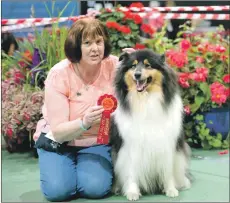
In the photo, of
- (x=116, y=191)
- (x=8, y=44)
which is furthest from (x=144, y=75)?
(x=8, y=44)

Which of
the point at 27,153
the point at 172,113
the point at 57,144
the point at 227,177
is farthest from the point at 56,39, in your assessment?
the point at 227,177

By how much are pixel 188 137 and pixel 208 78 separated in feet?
2.09

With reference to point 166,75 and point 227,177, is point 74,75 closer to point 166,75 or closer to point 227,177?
point 166,75

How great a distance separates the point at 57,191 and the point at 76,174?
0.19 metres

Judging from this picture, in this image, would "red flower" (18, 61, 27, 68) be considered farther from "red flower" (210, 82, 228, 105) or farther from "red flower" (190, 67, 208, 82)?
"red flower" (210, 82, 228, 105)

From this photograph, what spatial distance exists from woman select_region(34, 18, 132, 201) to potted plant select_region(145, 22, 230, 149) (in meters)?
1.44

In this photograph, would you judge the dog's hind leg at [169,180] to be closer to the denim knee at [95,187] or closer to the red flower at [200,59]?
the denim knee at [95,187]

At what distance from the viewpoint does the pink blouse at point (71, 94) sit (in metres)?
2.81

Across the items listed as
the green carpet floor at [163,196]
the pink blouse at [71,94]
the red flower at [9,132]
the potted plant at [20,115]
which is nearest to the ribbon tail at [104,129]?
the pink blouse at [71,94]

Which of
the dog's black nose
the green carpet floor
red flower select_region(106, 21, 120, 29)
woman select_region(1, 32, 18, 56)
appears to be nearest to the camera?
the dog's black nose

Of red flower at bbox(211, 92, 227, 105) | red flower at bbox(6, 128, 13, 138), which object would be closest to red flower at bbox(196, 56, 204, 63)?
red flower at bbox(211, 92, 227, 105)

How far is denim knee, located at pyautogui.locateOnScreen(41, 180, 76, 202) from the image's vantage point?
2.83m

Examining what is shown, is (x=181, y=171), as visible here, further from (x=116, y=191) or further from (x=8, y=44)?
(x=8, y=44)

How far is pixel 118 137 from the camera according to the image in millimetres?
2844
